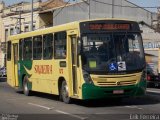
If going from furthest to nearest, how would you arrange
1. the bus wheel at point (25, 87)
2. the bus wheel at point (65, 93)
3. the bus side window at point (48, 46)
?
the bus wheel at point (25, 87), the bus side window at point (48, 46), the bus wheel at point (65, 93)

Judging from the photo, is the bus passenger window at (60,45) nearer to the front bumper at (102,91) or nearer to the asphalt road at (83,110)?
the asphalt road at (83,110)

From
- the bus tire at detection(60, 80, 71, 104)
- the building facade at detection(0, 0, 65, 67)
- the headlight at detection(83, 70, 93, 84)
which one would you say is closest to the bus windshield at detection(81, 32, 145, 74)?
the headlight at detection(83, 70, 93, 84)

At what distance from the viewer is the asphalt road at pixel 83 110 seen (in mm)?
14258

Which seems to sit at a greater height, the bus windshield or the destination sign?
the destination sign

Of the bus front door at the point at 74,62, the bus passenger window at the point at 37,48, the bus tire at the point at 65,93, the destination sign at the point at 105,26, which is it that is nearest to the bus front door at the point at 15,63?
the bus passenger window at the point at 37,48

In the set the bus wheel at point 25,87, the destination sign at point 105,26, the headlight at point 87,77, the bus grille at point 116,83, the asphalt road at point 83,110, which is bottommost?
the asphalt road at point 83,110

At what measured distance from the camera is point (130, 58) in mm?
17047

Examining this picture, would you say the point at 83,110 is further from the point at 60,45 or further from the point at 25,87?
the point at 25,87

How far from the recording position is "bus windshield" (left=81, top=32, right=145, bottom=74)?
16.7 meters

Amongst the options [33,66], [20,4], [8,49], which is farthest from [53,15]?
[33,66]

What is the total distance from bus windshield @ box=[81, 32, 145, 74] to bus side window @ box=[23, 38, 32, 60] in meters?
5.95

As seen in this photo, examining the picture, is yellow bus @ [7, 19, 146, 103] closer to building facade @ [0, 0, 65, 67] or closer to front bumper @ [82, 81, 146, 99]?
front bumper @ [82, 81, 146, 99]

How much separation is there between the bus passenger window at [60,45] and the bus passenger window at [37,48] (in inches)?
73.7

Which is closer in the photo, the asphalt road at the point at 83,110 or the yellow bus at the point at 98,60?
the asphalt road at the point at 83,110
